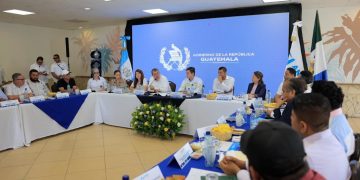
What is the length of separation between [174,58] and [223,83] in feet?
8.46

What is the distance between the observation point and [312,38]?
5.52 m

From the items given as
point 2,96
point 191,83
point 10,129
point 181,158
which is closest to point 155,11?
point 191,83

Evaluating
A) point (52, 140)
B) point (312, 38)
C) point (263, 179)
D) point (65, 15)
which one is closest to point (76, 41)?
point (65, 15)

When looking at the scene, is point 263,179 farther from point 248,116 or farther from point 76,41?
point 76,41

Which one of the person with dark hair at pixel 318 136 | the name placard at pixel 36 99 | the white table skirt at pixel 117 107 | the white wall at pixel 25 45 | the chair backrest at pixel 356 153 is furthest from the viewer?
the white wall at pixel 25 45

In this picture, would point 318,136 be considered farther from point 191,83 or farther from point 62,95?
point 62,95

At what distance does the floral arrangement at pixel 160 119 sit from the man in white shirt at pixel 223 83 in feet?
3.35

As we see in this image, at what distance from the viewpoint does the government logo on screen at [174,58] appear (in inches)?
279

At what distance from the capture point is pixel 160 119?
4.19m

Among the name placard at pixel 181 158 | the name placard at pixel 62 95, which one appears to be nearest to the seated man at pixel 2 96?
the name placard at pixel 62 95

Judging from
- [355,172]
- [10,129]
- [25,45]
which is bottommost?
[10,129]

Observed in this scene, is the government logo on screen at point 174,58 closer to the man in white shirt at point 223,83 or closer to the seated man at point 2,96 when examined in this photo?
the man in white shirt at point 223,83

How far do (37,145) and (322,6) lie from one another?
234 inches

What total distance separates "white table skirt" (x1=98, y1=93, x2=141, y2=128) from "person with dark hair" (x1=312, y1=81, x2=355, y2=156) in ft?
11.2
